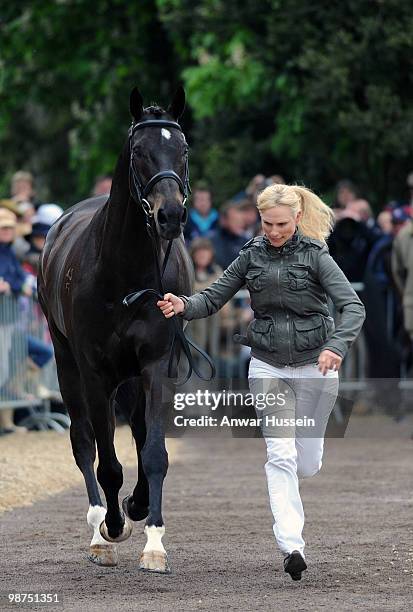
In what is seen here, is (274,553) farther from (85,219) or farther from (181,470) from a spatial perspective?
(181,470)

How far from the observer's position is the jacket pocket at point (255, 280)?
750 cm

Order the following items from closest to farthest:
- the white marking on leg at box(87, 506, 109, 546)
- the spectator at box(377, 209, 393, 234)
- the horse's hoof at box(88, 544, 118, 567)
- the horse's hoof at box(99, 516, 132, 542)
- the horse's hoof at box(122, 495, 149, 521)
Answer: the horse's hoof at box(88, 544, 118, 567) → the horse's hoof at box(99, 516, 132, 542) → the white marking on leg at box(87, 506, 109, 546) → the horse's hoof at box(122, 495, 149, 521) → the spectator at box(377, 209, 393, 234)

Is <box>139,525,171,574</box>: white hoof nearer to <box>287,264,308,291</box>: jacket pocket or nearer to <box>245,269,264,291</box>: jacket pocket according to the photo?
<box>245,269,264,291</box>: jacket pocket

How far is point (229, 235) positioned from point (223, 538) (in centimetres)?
830

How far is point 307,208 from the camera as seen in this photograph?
766cm

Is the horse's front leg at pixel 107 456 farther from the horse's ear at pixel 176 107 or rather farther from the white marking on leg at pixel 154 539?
the horse's ear at pixel 176 107

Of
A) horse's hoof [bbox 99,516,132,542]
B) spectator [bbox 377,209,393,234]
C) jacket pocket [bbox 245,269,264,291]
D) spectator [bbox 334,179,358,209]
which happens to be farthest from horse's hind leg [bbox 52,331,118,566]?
spectator [bbox 334,179,358,209]

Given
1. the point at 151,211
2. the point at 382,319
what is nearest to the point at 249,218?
the point at 382,319

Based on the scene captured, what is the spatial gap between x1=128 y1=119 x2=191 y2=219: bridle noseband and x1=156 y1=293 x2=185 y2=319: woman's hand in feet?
1.42

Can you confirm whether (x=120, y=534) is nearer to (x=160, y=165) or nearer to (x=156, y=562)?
(x=156, y=562)

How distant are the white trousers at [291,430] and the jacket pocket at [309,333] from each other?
114mm

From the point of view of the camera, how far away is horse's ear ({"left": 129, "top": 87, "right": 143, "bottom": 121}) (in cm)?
793

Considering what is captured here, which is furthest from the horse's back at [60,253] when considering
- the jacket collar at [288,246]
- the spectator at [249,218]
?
the spectator at [249,218]

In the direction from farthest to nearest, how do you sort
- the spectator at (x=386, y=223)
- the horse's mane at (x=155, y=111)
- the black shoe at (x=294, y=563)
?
1. the spectator at (x=386, y=223)
2. the horse's mane at (x=155, y=111)
3. the black shoe at (x=294, y=563)
